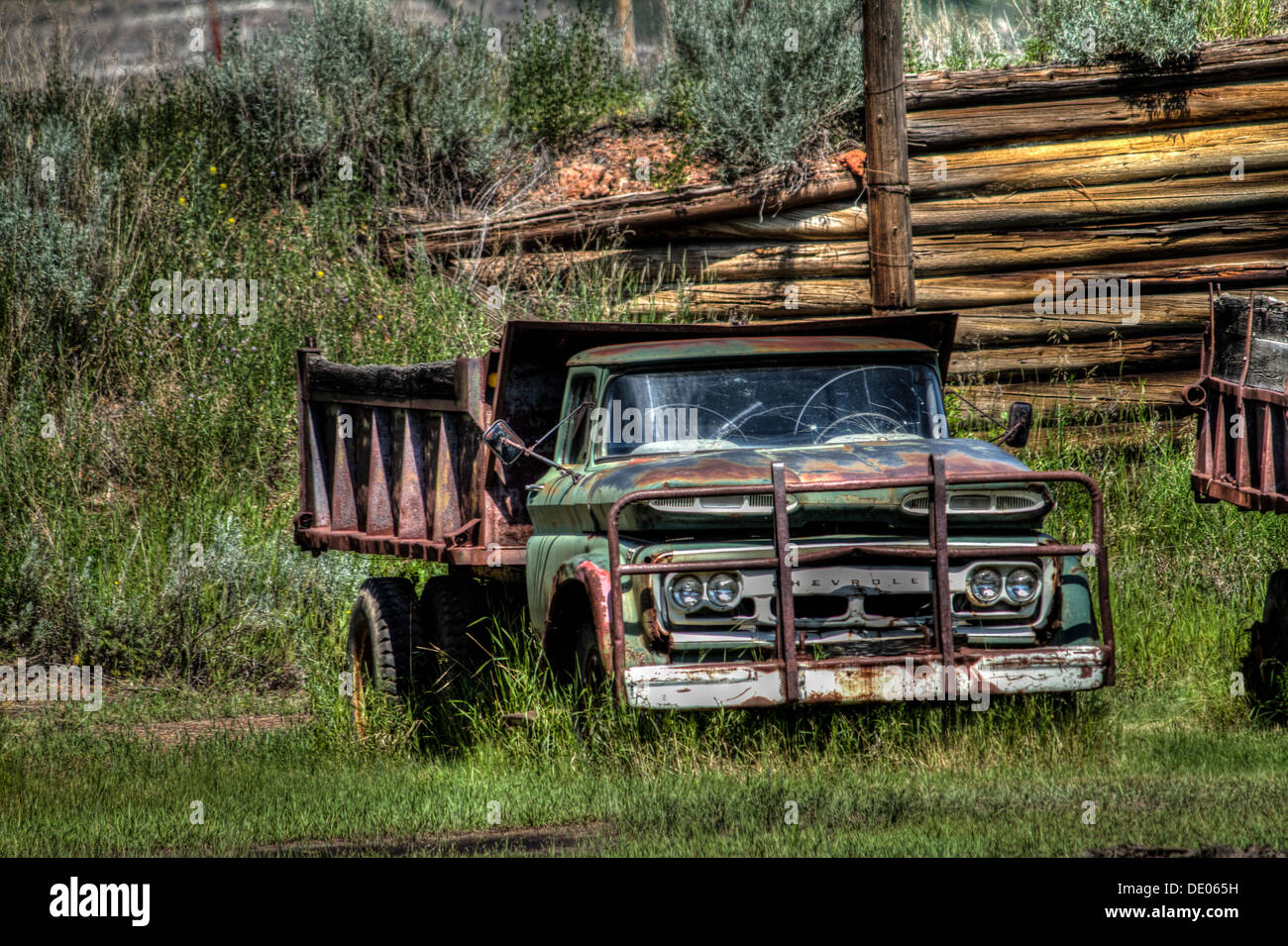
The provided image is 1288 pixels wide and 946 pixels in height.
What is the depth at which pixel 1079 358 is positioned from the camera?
→ 1328 centimetres

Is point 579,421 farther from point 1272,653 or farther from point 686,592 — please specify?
point 1272,653

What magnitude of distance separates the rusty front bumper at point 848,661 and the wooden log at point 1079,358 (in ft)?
24.3

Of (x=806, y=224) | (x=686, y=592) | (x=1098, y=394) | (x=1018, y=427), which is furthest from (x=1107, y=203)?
(x=686, y=592)

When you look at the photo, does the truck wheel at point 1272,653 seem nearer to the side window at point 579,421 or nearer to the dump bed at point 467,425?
the dump bed at point 467,425

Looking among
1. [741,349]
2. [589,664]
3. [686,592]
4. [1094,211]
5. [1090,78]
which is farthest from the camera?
[1090,78]

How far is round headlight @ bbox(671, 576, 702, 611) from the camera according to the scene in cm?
606

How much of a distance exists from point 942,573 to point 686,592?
106 centimetres

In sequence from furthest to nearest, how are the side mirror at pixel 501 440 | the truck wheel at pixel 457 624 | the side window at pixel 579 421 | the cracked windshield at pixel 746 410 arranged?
the truck wheel at pixel 457 624 → the side window at pixel 579 421 → the cracked windshield at pixel 746 410 → the side mirror at pixel 501 440

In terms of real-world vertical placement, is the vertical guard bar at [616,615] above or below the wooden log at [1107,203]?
below

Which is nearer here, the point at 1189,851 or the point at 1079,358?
the point at 1189,851

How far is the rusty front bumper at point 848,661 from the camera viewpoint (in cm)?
577

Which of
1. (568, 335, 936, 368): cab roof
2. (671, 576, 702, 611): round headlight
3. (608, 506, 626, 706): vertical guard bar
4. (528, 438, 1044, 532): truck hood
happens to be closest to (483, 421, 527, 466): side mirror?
(528, 438, 1044, 532): truck hood

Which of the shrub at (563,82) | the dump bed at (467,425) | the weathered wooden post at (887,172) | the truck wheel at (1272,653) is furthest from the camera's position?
the shrub at (563,82)

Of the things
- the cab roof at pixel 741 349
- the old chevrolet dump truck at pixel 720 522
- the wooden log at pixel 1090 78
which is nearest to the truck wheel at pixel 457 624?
the old chevrolet dump truck at pixel 720 522
